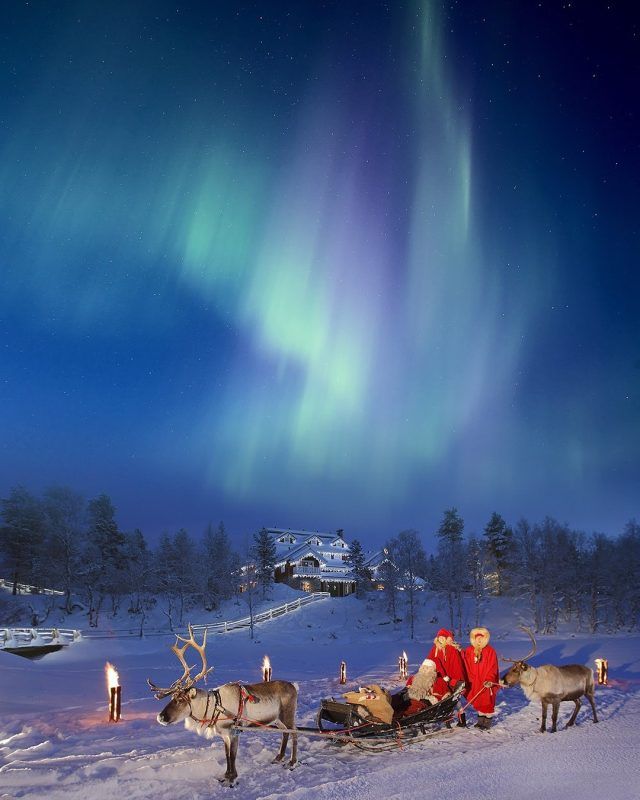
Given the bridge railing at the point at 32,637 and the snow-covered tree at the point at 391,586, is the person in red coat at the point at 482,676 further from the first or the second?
the snow-covered tree at the point at 391,586

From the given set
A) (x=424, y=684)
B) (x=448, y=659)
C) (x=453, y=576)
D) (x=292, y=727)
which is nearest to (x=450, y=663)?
(x=448, y=659)

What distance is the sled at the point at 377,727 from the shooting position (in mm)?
9602

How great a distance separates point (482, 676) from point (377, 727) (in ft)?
11.7

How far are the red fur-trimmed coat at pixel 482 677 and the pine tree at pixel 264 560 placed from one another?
5145 centimetres

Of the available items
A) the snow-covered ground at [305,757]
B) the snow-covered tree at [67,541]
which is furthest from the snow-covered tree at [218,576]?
the snow-covered ground at [305,757]

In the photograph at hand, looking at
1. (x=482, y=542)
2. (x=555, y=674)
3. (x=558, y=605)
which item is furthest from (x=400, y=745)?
(x=482, y=542)

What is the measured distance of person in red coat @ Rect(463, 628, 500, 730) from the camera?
38.3 ft

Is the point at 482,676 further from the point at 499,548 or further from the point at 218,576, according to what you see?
the point at 499,548

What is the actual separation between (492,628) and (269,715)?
1920 inches

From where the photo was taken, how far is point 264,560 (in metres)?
66.9

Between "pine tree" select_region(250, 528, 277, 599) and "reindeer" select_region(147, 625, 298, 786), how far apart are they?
54097 mm

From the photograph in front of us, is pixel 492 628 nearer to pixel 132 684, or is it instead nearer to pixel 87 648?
pixel 87 648

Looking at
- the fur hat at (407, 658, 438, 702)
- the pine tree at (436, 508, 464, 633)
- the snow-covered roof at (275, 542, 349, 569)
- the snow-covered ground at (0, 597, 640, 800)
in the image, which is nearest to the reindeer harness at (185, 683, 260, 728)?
the snow-covered ground at (0, 597, 640, 800)

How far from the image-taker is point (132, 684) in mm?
20047
